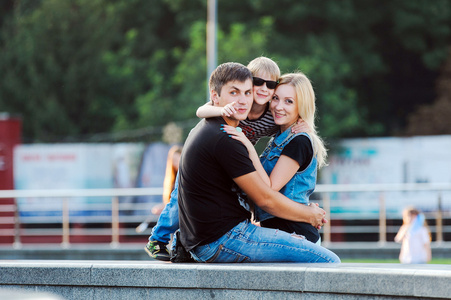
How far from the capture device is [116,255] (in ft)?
58.2

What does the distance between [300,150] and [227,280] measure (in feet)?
3.07

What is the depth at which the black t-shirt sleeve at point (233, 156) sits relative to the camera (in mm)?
5156

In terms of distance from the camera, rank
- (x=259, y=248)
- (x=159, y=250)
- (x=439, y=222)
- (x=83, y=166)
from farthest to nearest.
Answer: (x=83, y=166) < (x=439, y=222) < (x=159, y=250) < (x=259, y=248)

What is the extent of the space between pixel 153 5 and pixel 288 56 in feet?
23.5

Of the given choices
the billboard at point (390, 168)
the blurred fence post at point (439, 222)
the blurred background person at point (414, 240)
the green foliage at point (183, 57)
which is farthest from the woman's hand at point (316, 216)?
the green foliage at point (183, 57)

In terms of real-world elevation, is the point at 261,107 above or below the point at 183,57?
below

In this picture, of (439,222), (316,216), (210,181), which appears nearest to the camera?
(210,181)

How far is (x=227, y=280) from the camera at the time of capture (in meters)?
5.19

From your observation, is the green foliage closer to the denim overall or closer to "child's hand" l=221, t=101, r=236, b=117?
the denim overall

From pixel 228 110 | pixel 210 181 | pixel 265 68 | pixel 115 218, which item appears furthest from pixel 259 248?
pixel 115 218

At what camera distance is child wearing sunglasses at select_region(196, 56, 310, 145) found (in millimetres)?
5520

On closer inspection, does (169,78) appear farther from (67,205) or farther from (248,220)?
(248,220)

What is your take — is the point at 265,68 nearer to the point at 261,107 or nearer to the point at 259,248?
the point at 261,107

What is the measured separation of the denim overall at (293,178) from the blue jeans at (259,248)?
0.25 meters
